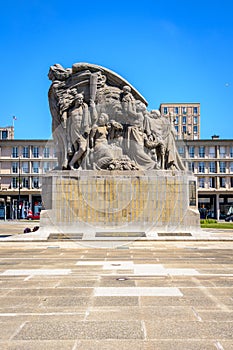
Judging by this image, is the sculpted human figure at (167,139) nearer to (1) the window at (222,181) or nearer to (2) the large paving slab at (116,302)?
(2) the large paving slab at (116,302)

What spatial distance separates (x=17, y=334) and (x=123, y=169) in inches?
631

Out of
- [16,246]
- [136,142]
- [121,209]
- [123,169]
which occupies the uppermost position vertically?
[136,142]

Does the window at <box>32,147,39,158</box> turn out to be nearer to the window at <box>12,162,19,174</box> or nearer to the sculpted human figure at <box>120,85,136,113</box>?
the window at <box>12,162,19,174</box>

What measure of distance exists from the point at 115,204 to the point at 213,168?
52369mm

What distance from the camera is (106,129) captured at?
22.3 m

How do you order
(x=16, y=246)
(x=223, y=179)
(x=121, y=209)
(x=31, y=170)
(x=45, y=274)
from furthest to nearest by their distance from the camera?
1. (x=223, y=179)
2. (x=31, y=170)
3. (x=121, y=209)
4. (x=16, y=246)
5. (x=45, y=274)

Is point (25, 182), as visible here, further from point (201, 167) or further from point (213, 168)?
point (213, 168)

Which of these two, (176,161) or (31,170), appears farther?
(31,170)

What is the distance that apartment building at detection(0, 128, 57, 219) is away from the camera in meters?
65.7

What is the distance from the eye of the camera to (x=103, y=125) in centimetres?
2223

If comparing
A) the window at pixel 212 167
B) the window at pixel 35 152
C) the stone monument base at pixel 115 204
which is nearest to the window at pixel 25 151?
the window at pixel 35 152

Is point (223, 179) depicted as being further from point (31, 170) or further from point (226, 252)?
point (226, 252)

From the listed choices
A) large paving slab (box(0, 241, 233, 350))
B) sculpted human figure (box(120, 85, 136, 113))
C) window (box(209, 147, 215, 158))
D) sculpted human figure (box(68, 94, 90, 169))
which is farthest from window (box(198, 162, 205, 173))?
large paving slab (box(0, 241, 233, 350))

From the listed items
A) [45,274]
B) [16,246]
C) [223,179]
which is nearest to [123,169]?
[16,246]
